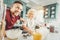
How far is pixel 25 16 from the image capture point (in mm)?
1038

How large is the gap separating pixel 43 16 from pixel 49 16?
55mm

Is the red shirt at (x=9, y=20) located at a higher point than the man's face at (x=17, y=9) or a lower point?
lower

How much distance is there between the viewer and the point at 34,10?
3.47 ft

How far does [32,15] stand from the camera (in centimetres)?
106

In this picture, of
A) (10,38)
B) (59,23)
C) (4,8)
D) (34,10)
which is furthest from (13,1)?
(59,23)

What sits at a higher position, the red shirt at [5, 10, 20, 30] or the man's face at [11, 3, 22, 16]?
the man's face at [11, 3, 22, 16]

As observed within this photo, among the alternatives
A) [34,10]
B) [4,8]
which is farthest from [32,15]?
[4,8]

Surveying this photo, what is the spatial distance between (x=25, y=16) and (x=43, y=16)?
17cm

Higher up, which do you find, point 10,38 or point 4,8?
point 4,8

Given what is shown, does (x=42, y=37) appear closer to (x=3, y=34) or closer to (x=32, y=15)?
(x=32, y=15)

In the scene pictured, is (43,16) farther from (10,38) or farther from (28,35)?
(10,38)

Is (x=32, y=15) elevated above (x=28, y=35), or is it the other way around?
(x=32, y=15)

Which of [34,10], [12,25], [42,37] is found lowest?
[42,37]

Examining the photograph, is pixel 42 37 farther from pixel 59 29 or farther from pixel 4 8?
pixel 4 8
